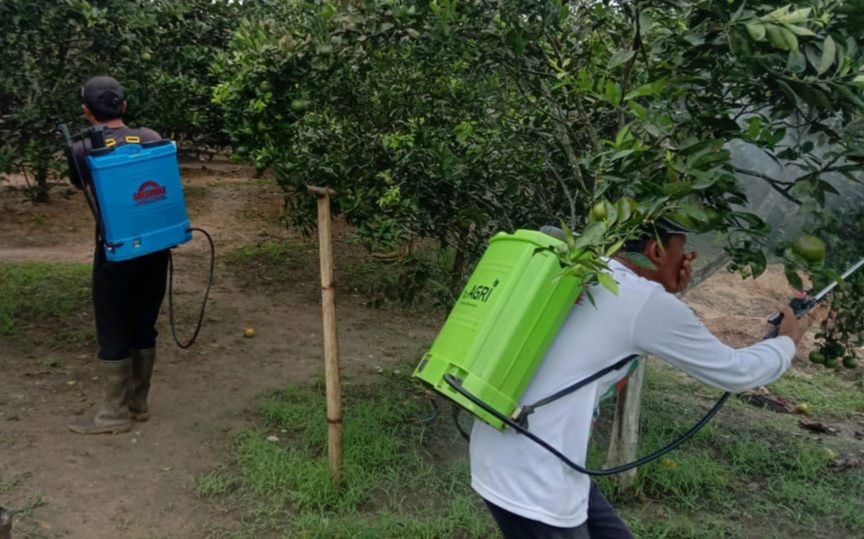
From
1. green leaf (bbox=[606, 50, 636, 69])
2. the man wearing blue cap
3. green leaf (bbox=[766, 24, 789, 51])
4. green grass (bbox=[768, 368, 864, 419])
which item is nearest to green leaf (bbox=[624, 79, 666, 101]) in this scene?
green leaf (bbox=[606, 50, 636, 69])

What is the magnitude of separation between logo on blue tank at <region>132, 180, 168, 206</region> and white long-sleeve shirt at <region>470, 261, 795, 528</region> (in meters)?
2.62

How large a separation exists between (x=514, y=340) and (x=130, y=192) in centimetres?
265

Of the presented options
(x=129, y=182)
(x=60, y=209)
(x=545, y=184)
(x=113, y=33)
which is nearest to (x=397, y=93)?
(x=545, y=184)

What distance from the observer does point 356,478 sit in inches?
163

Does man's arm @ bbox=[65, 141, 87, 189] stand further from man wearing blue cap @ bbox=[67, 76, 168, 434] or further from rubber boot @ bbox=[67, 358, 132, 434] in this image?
rubber boot @ bbox=[67, 358, 132, 434]

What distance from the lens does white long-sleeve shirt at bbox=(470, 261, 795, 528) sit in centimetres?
224

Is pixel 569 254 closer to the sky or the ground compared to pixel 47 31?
closer to the ground

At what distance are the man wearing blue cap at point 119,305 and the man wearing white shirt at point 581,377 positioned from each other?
276 centimetres

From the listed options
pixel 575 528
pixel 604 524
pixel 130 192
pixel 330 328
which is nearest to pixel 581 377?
pixel 575 528

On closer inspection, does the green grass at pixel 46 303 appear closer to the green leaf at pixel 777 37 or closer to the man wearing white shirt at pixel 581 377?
the man wearing white shirt at pixel 581 377

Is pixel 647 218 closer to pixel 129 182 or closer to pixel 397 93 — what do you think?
pixel 397 93

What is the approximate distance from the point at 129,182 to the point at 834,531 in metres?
3.92

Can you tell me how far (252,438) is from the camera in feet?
15.1

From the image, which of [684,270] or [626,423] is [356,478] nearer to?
[626,423]
